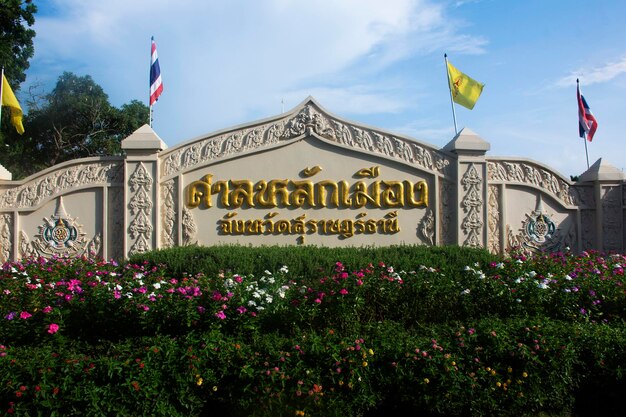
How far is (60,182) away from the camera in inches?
398

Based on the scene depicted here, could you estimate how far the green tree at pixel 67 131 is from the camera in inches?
1005

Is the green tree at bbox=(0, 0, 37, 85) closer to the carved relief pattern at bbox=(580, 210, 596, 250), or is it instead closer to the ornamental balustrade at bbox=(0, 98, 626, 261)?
the ornamental balustrade at bbox=(0, 98, 626, 261)

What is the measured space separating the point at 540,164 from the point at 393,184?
3.10 m

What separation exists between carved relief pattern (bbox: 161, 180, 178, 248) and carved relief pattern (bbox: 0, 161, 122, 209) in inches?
36.9

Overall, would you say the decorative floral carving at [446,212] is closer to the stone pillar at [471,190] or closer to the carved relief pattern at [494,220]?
the stone pillar at [471,190]

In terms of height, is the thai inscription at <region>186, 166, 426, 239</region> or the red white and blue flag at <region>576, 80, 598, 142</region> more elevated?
the red white and blue flag at <region>576, 80, 598, 142</region>

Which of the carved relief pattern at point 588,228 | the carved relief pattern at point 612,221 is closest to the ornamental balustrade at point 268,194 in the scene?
the carved relief pattern at point 588,228

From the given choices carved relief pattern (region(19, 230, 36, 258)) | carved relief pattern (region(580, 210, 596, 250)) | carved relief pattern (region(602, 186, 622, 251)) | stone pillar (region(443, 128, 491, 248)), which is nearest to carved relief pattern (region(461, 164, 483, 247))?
stone pillar (region(443, 128, 491, 248))

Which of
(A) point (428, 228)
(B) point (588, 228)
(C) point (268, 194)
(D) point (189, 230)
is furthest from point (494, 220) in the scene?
(D) point (189, 230)

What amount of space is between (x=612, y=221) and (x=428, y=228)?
385 centimetres

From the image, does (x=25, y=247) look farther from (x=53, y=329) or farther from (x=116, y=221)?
(x=53, y=329)

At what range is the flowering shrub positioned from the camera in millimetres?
4031

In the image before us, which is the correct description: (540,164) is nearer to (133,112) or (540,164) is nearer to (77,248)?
(77,248)

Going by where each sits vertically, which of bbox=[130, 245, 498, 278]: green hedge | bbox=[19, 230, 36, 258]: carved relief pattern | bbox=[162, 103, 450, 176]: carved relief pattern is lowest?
bbox=[130, 245, 498, 278]: green hedge
